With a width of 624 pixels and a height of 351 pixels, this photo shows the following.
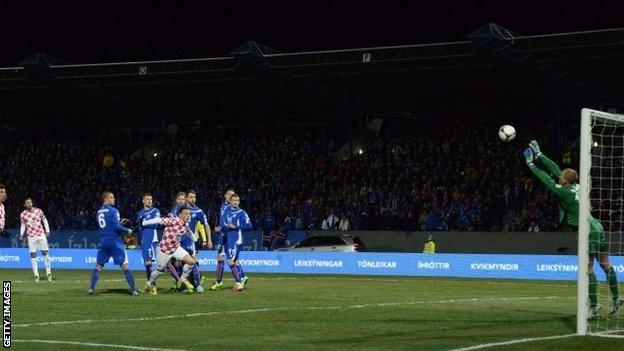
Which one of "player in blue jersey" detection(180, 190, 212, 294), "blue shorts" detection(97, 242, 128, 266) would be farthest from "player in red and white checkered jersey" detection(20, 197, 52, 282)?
"blue shorts" detection(97, 242, 128, 266)

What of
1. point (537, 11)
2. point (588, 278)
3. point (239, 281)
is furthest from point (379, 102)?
point (588, 278)

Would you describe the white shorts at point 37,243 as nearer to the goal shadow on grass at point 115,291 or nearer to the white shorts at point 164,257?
the goal shadow on grass at point 115,291

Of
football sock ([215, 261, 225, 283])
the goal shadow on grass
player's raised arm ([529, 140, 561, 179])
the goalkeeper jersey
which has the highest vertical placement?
player's raised arm ([529, 140, 561, 179])

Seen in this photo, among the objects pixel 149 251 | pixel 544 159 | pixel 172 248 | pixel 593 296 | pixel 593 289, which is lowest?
pixel 593 296

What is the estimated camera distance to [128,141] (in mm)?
57375

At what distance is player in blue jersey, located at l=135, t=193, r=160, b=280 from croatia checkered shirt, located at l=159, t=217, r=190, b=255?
131 centimetres

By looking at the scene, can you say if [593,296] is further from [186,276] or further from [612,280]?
[186,276]

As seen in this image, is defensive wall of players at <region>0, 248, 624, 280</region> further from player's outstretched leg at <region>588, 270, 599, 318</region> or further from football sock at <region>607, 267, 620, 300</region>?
player's outstretched leg at <region>588, 270, 599, 318</region>

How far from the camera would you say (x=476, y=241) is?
4081 centimetres

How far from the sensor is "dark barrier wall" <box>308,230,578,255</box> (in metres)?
39.0

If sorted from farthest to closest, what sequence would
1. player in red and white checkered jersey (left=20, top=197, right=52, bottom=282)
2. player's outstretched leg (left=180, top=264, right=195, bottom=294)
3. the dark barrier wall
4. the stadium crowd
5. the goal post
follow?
the stadium crowd
the dark barrier wall
player in red and white checkered jersey (left=20, top=197, right=52, bottom=282)
player's outstretched leg (left=180, top=264, right=195, bottom=294)
the goal post

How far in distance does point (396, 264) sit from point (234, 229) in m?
12.9

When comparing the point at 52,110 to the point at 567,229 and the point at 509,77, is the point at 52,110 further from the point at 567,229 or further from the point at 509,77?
the point at 567,229

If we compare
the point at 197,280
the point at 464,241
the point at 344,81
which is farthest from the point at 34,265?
the point at 344,81
